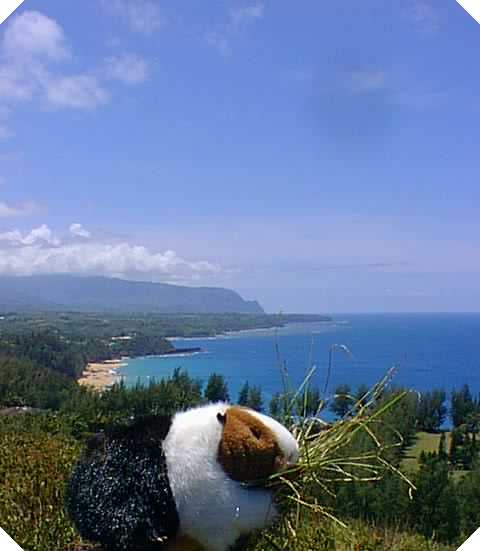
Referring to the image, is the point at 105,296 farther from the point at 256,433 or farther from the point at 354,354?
the point at 256,433

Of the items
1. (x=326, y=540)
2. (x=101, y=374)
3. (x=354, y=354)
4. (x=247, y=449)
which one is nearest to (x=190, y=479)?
(x=247, y=449)

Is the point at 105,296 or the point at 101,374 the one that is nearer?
the point at 101,374

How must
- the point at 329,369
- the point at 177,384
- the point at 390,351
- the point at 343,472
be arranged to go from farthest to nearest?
the point at 177,384 < the point at 390,351 < the point at 329,369 < the point at 343,472

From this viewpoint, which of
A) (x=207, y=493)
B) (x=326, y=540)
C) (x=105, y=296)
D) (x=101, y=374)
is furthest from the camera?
(x=105, y=296)

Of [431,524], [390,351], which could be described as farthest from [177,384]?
[431,524]

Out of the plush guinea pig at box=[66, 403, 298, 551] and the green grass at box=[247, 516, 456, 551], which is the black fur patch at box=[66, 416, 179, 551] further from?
the green grass at box=[247, 516, 456, 551]

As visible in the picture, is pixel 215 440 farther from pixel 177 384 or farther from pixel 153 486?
pixel 177 384
